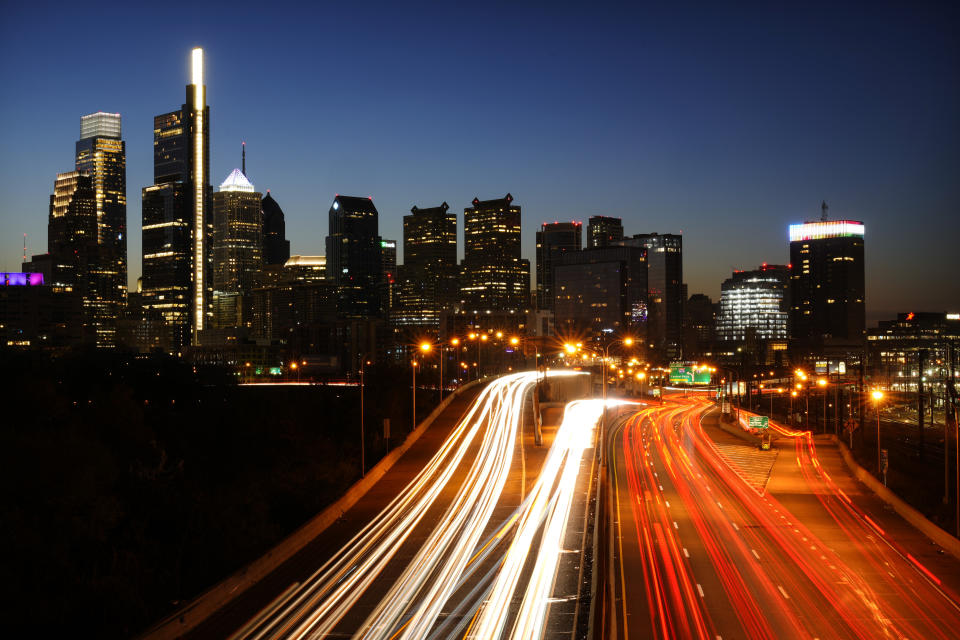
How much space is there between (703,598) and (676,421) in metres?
61.4

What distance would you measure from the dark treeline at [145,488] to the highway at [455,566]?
12.8 feet

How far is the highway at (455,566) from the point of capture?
21578 mm

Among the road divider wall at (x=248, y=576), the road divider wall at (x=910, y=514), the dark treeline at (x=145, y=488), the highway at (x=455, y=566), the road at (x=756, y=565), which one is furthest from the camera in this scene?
the road divider wall at (x=910, y=514)

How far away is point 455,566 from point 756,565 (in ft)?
30.3

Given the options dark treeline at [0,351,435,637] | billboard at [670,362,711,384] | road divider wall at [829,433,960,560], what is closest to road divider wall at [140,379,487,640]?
dark treeline at [0,351,435,637]

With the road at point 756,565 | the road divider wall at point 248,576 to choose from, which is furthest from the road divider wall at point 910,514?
the road divider wall at point 248,576

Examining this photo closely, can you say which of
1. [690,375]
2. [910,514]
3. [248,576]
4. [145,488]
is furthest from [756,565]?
[690,375]

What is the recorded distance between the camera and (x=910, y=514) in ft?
119

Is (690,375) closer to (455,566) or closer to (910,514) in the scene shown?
(910,514)

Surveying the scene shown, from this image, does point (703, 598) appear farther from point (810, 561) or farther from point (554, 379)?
point (554, 379)

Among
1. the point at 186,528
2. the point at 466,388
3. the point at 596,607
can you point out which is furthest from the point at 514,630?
the point at 466,388

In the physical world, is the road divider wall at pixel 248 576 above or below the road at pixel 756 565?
above

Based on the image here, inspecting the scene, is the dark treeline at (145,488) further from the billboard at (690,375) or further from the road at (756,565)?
the billboard at (690,375)

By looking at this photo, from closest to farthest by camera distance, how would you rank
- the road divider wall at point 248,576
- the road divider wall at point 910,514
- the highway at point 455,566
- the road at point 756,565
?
1. the road divider wall at point 248,576
2. the highway at point 455,566
3. the road at point 756,565
4. the road divider wall at point 910,514
